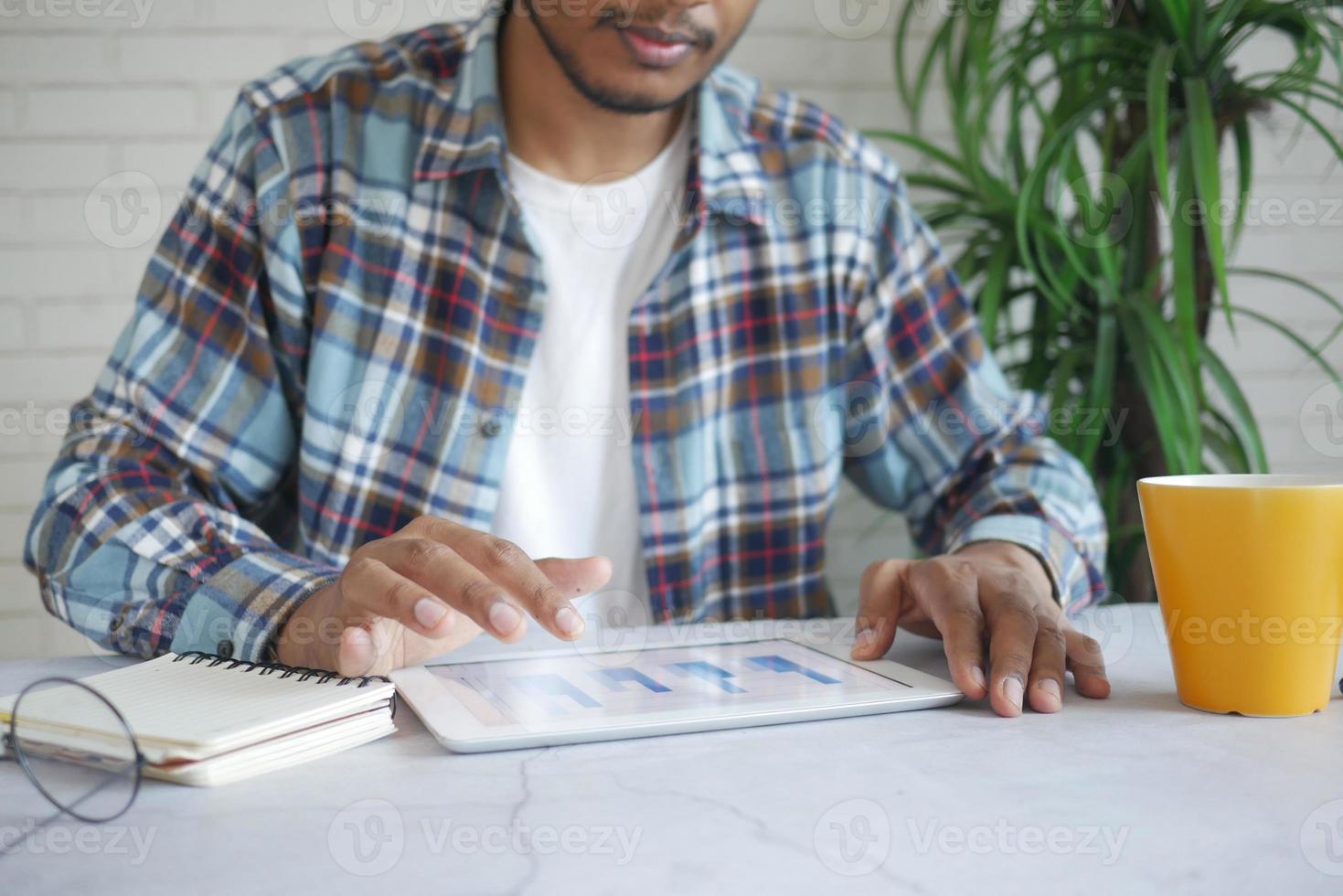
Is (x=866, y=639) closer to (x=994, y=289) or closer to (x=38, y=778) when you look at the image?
(x=38, y=778)

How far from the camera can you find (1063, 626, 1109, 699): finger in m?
0.72

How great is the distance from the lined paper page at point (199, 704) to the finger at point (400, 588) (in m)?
0.05

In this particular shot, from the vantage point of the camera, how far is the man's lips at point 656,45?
3.96 feet

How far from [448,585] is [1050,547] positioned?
577 mm

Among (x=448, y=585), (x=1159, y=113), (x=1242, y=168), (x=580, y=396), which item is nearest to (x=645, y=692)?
(x=448, y=585)

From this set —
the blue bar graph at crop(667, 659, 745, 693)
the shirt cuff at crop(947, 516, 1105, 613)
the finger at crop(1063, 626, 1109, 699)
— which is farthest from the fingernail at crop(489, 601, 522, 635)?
the shirt cuff at crop(947, 516, 1105, 613)

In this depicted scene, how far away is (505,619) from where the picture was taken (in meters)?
0.66

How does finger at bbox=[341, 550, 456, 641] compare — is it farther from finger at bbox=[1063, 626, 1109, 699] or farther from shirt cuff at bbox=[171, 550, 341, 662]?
finger at bbox=[1063, 626, 1109, 699]

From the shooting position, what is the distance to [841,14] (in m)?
2.23

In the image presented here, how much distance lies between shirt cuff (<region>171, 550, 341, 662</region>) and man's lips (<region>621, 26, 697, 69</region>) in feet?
2.08

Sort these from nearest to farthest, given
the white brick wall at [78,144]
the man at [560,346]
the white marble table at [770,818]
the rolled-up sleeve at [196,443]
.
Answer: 1. the white marble table at [770,818]
2. the rolled-up sleeve at [196,443]
3. the man at [560,346]
4. the white brick wall at [78,144]

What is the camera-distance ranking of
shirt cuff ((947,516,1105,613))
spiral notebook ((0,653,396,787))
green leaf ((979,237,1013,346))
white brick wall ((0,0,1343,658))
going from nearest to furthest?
spiral notebook ((0,653,396,787)) → shirt cuff ((947,516,1105,613)) → green leaf ((979,237,1013,346)) → white brick wall ((0,0,1343,658))

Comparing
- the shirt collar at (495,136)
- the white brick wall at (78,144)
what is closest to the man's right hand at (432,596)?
the shirt collar at (495,136)

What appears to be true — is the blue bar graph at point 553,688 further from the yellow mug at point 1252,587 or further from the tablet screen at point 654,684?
the yellow mug at point 1252,587
